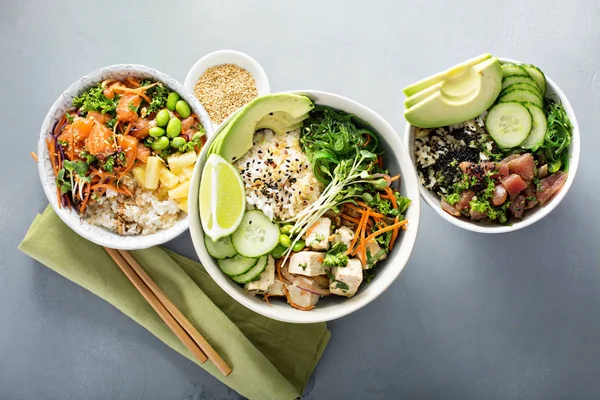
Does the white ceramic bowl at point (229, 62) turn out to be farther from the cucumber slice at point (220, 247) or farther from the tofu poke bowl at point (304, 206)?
the cucumber slice at point (220, 247)

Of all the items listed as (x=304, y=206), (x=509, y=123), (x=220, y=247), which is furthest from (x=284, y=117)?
(x=509, y=123)

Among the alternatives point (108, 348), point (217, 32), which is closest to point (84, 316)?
point (108, 348)

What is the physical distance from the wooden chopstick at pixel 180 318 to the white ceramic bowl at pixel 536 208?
1.40 meters

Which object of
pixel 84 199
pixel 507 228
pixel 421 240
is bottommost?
pixel 421 240

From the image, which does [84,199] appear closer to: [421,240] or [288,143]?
[288,143]

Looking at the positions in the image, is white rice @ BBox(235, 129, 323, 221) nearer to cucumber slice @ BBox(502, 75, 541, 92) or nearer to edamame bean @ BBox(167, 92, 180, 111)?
edamame bean @ BBox(167, 92, 180, 111)

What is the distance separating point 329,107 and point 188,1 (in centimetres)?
126

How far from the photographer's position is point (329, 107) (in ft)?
7.67

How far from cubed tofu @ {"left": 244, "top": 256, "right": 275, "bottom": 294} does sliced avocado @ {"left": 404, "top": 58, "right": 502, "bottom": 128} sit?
0.94 meters

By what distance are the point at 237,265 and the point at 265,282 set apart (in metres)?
0.15

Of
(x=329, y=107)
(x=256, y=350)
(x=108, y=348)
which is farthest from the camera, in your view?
(x=108, y=348)

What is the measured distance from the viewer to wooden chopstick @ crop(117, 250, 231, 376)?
274 cm

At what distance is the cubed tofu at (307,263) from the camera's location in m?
2.20

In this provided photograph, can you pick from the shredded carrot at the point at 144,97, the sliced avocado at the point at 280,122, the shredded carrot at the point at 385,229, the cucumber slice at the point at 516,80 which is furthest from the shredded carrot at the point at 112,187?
the cucumber slice at the point at 516,80
